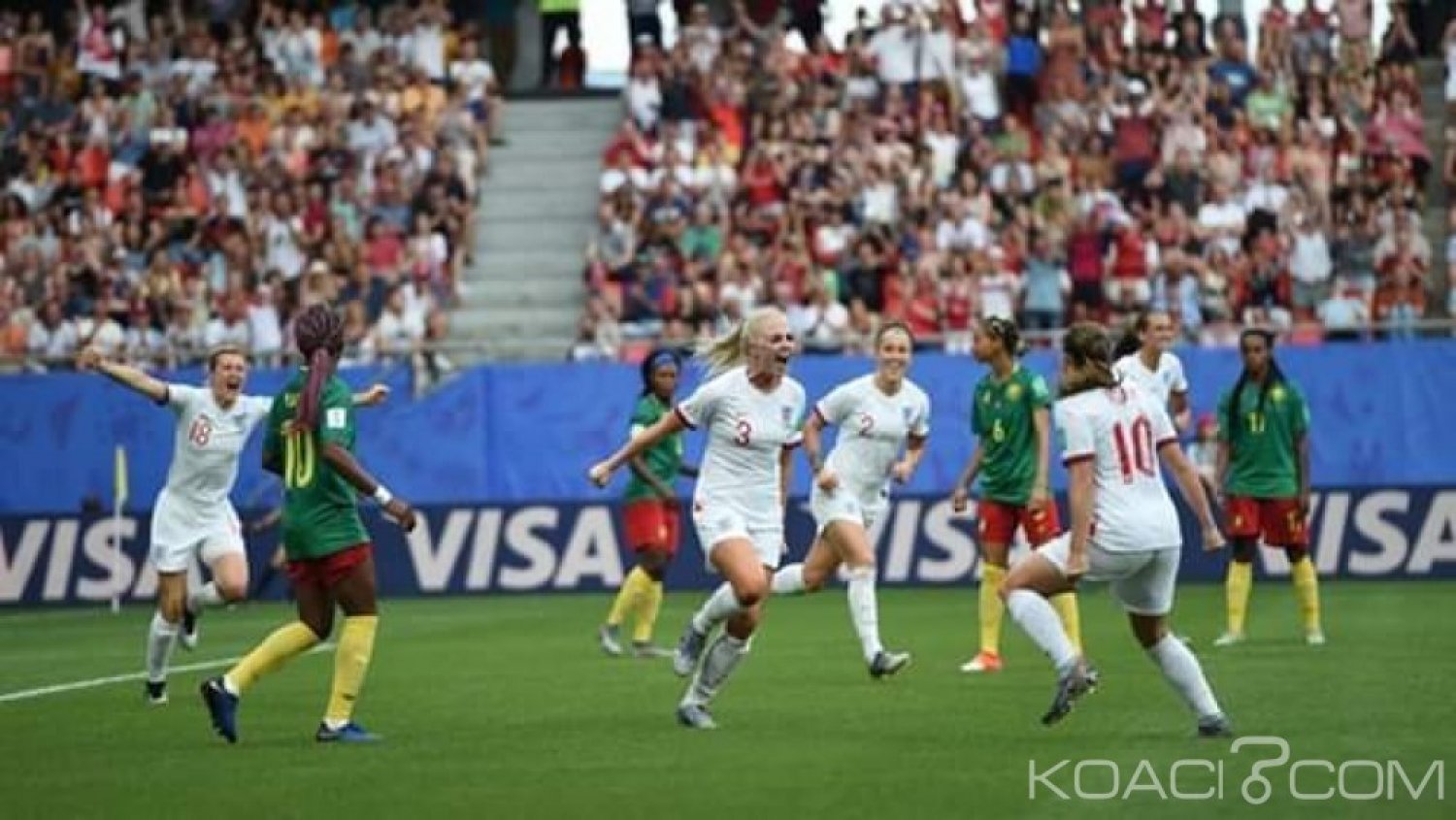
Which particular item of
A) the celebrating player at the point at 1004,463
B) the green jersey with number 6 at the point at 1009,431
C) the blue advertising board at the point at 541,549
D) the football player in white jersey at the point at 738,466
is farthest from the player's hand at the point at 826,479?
the blue advertising board at the point at 541,549

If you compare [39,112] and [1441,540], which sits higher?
[39,112]

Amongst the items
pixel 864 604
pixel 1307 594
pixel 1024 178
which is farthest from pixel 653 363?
pixel 1024 178

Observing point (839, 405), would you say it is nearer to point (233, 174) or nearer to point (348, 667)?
point (348, 667)

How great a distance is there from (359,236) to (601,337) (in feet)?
14.4

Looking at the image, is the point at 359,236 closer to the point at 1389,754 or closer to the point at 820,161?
the point at 820,161

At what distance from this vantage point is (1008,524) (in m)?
21.8

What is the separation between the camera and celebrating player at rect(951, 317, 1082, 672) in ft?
69.6

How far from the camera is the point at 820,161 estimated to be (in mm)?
37469

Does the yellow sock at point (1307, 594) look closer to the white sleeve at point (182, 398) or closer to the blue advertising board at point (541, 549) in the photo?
the white sleeve at point (182, 398)

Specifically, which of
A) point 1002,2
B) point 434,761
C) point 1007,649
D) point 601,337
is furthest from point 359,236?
point 434,761

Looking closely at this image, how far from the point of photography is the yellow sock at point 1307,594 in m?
23.3

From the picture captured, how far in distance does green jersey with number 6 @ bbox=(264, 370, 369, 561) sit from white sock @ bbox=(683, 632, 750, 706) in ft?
6.43

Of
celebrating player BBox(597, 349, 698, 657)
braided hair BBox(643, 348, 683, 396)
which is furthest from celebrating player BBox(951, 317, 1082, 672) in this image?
braided hair BBox(643, 348, 683, 396)

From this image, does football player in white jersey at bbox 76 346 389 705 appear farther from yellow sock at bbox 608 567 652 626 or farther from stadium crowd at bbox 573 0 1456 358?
stadium crowd at bbox 573 0 1456 358
